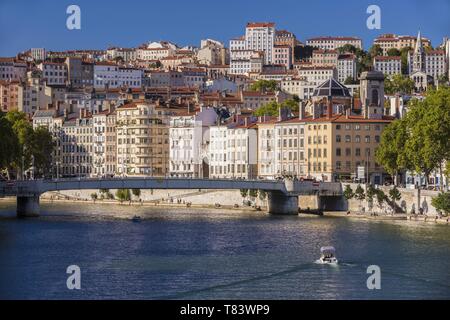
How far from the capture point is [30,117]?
5999 inches

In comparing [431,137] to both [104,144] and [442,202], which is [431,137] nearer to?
[442,202]

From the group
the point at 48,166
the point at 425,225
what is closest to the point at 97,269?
the point at 425,225

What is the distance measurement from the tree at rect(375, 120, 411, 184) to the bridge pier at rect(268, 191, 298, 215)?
19.8 feet

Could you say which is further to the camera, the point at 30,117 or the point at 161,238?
the point at 30,117

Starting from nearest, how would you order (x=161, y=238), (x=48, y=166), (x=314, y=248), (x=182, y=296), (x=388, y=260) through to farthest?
(x=182, y=296)
(x=388, y=260)
(x=314, y=248)
(x=161, y=238)
(x=48, y=166)

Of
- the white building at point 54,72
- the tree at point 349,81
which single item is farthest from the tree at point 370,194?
the white building at point 54,72

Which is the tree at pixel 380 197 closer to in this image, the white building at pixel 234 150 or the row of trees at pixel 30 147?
the white building at pixel 234 150

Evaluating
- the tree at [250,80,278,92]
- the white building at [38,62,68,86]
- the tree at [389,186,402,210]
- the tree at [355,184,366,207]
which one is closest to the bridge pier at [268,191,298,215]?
the tree at [355,184,366,207]

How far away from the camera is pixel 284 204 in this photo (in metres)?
84.4

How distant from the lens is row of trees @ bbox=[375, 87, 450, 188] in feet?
249

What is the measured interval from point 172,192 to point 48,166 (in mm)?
33397

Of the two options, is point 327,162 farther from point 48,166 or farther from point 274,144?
point 48,166

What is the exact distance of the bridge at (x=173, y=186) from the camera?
7794 cm

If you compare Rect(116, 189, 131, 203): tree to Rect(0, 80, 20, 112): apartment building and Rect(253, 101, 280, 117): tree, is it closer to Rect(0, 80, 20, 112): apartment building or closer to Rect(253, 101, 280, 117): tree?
Result: Rect(253, 101, 280, 117): tree
